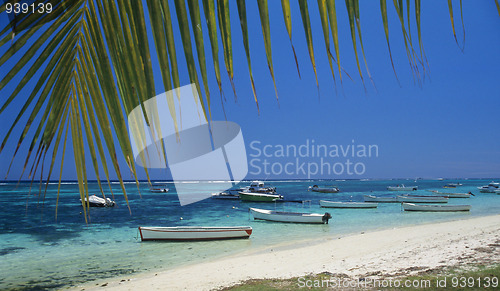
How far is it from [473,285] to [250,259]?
8.96 m

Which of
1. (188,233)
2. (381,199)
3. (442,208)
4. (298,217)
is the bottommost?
(381,199)

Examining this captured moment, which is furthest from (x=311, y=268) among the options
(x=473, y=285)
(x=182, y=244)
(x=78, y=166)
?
(x=78, y=166)

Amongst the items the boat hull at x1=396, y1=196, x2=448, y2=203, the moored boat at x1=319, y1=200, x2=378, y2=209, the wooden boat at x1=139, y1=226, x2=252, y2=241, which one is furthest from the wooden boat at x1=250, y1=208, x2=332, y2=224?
the boat hull at x1=396, y1=196, x2=448, y2=203

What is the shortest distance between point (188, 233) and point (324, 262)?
8.84m

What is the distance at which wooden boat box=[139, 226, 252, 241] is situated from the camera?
732 inches

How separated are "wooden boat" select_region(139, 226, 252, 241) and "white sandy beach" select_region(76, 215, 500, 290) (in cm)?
299

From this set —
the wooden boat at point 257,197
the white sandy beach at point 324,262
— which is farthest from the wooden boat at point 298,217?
the wooden boat at point 257,197

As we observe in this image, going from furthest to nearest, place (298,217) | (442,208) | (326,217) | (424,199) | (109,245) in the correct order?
(424,199) → (442,208) → (298,217) → (326,217) → (109,245)

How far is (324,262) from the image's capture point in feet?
40.8

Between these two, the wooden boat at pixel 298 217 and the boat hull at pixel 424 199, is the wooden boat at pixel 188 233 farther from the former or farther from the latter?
the boat hull at pixel 424 199

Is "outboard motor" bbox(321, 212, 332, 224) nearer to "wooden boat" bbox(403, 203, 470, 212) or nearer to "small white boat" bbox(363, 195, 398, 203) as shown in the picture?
"wooden boat" bbox(403, 203, 470, 212)

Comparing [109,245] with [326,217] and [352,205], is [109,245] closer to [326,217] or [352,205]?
[326,217]

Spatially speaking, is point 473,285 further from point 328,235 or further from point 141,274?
point 328,235

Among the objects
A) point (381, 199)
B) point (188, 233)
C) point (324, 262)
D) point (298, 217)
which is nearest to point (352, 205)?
point (381, 199)
